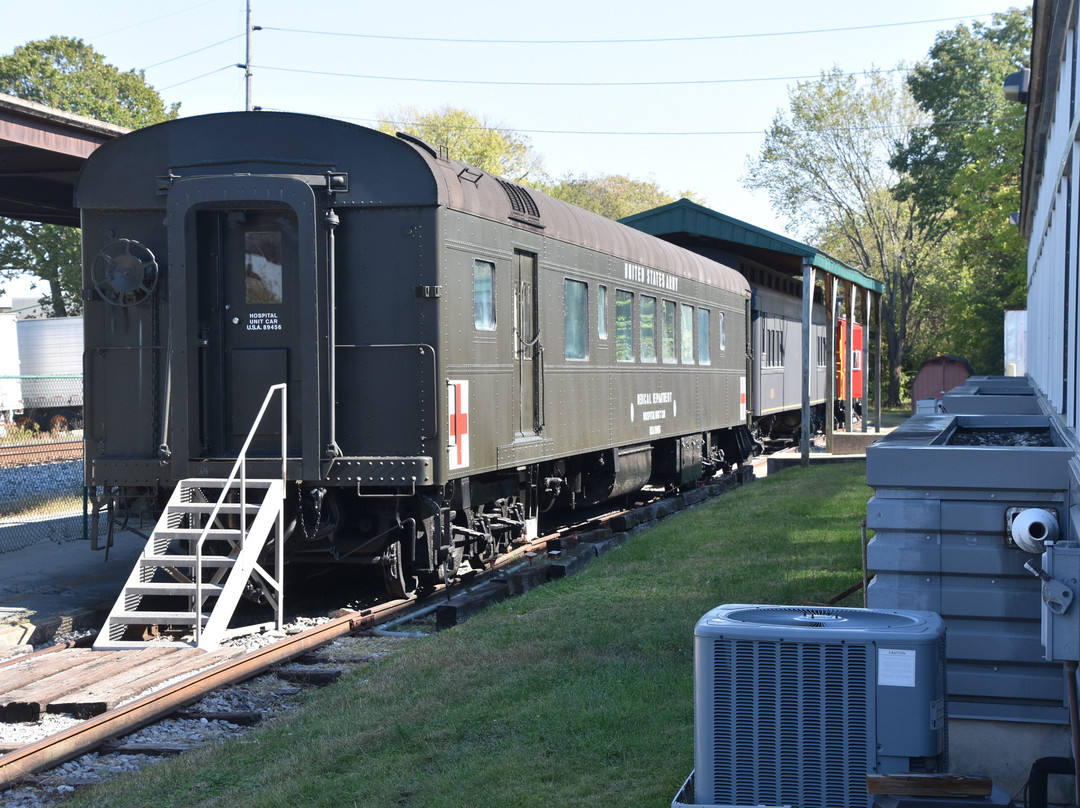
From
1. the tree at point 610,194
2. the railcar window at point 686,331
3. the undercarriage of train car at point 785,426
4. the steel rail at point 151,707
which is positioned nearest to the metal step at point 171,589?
the steel rail at point 151,707

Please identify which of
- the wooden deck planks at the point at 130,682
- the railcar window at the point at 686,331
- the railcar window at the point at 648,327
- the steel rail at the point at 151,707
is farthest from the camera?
the railcar window at the point at 686,331

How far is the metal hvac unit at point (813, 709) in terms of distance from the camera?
391 cm

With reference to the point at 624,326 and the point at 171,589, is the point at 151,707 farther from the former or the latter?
the point at 624,326

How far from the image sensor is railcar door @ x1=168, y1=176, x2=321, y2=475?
9406mm

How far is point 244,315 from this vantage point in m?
9.75

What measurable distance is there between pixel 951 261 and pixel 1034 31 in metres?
48.6

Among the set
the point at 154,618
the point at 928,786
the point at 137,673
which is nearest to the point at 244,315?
the point at 154,618

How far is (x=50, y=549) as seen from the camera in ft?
42.0

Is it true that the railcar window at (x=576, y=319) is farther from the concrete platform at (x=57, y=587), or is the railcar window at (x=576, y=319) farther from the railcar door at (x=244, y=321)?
the concrete platform at (x=57, y=587)

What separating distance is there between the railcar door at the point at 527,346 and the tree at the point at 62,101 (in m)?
42.3

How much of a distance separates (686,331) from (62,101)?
4450 centimetres

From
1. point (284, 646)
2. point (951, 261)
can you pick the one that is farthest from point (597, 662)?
point (951, 261)

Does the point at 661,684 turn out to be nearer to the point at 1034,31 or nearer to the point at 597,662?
the point at 597,662

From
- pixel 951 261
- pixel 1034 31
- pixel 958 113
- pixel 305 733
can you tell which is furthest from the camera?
pixel 951 261
